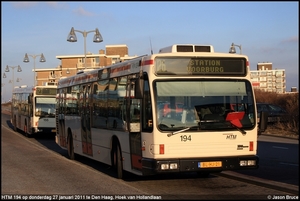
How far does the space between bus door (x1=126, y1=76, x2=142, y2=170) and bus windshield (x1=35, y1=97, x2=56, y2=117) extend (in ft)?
59.2

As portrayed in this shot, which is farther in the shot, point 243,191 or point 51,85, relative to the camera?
point 51,85

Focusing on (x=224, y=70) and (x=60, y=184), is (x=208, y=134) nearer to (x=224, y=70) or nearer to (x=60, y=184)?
(x=224, y=70)

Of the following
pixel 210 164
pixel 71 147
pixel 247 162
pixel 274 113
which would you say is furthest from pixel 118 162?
pixel 274 113

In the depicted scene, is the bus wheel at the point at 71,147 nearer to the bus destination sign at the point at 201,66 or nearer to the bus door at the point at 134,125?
the bus door at the point at 134,125

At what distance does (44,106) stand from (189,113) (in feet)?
65.8

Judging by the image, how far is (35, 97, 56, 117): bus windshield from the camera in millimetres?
28562

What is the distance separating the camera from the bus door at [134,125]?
1063 cm

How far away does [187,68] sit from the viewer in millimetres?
10445

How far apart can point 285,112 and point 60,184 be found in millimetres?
22150

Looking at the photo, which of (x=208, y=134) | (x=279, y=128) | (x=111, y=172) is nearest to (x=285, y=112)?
(x=279, y=128)

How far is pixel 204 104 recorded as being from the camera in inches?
400

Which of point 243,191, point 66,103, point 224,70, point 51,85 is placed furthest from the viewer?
point 51,85

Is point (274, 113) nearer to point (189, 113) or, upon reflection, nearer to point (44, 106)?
point (44, 106)

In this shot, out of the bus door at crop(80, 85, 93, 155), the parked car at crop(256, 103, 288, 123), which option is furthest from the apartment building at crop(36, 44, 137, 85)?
the bus door at crop(80, 85, 93, 155)
